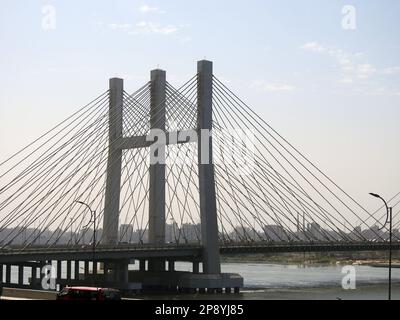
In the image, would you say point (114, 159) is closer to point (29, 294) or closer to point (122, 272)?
point (122, 272)

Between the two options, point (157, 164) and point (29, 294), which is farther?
point (157, 164)

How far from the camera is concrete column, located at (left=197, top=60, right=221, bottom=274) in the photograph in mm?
72812

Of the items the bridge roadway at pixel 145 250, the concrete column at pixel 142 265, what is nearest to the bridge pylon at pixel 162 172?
the bridge roadway at pixel 145 250

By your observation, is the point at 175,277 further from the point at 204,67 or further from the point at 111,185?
the point at 204,67

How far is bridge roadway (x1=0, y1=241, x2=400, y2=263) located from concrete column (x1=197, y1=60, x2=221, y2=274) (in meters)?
3.42

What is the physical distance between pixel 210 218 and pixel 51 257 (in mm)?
14748

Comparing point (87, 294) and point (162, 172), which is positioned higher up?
point (162, 172)

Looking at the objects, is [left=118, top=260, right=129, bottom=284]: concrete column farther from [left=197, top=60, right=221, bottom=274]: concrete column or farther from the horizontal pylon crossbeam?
the horizontal pylon crossbeam

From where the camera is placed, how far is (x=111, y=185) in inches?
2894

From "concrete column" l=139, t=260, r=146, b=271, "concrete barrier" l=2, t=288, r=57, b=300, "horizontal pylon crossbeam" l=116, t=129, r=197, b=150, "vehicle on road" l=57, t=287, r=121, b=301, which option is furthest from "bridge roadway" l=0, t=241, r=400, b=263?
"vehicle on road" l=57, t=287, r=121, b=301

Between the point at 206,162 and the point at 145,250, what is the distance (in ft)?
34.2

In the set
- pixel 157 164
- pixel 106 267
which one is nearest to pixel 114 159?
pixel 157 164

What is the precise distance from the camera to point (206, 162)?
7288 cm
